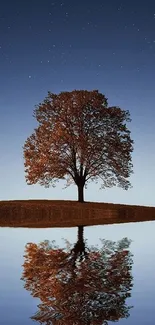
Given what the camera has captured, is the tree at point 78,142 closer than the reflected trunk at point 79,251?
No

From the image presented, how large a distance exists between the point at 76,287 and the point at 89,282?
915 mm

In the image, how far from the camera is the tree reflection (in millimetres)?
10758

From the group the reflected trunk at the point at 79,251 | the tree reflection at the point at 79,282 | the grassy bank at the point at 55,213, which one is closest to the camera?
the tree reflection at the point at 79,282

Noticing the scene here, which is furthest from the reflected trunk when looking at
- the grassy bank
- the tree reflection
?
the grassy bank

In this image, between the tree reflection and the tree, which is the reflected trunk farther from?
the tree

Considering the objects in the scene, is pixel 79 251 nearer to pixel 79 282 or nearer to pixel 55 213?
pixel 79 282

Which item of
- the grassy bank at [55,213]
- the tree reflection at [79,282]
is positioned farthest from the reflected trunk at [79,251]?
the grassy bank at [55,213]

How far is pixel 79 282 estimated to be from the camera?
14.4 metres

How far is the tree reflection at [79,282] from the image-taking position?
1076 cm

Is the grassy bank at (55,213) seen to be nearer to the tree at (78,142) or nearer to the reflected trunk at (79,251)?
the tree at (78,142)

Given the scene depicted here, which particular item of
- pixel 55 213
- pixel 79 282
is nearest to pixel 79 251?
pixel 79 282

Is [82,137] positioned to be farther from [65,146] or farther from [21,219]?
[21,219]

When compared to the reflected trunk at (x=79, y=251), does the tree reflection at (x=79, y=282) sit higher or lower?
lower

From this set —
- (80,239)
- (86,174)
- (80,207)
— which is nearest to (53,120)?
(86,174)
